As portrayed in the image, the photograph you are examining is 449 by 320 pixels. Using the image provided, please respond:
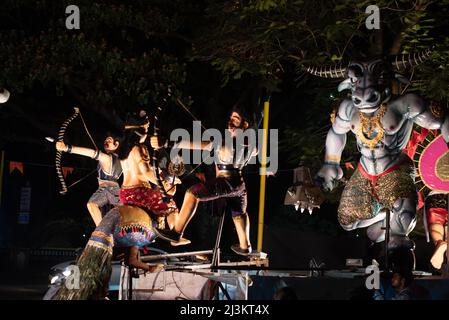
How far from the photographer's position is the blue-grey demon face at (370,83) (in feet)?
29.3

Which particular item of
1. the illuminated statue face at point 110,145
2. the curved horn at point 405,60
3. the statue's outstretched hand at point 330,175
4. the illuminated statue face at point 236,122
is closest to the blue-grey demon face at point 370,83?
the curved horn at point 405,60

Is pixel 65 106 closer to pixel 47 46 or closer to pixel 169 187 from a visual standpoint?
→ pixel 47 46

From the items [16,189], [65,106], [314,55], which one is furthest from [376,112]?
[16,189]

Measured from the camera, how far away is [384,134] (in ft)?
29.5

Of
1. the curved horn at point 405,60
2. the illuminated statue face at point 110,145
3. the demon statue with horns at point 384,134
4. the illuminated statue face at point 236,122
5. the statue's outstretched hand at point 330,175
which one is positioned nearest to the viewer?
the demon statue with horns at point 384,134

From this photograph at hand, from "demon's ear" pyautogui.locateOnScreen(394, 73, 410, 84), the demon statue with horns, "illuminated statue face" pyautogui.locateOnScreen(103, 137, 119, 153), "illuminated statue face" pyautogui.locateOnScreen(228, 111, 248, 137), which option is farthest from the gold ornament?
"illuminated statue face" pyautogui.locateOnScreen(103, 137, 119, 153)

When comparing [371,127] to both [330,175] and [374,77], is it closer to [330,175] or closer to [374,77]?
[374,77]

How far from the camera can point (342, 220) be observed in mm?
9578

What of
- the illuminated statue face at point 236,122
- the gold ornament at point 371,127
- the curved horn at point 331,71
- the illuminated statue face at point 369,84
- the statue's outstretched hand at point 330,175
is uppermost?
the curved horn at point 331,71

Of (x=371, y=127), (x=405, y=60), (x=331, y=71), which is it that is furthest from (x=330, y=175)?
Result: (x=405, y=60)

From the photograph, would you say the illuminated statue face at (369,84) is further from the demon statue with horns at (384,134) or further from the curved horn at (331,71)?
the curved horn at (331,71)

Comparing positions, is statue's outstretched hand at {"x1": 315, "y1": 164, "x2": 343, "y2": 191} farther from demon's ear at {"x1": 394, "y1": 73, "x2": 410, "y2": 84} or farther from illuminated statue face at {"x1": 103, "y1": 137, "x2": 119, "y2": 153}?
illuminated statue face at {"x1": 103, "y1": 137, "x2": 119, "y2": 153}

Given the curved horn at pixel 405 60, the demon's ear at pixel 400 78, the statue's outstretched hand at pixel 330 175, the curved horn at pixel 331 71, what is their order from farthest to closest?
the statue's outstretched hand at pixel 330 175, the curved horn at pixel 331 71, the demon's ear at pixel 400 78, the curved horn at pixel 405 60

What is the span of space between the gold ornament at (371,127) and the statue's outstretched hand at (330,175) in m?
0.67
